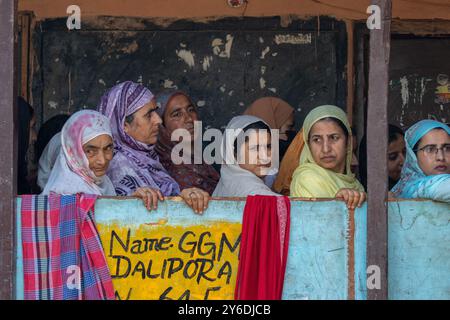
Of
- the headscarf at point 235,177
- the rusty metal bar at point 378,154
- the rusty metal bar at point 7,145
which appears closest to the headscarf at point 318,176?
the headscarf at point 235,177

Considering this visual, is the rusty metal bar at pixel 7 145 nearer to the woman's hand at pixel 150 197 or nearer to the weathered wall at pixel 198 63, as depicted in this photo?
the woman's hand at pixel 150 197

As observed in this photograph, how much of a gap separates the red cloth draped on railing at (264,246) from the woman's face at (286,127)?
1.98 m

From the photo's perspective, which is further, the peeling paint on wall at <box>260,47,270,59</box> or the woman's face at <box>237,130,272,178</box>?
the peeling paint on wall at <box>260,47,270,59</box>

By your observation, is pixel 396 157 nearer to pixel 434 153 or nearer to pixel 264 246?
pixel 434 153

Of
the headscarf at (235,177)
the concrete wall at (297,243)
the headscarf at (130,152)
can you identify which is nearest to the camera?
the concrete wall at (297,243)

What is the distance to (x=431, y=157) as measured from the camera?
21.6 ft

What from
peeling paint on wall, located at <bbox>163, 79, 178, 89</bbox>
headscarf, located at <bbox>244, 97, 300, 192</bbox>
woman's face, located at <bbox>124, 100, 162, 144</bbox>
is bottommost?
woman's face, located at <bbox>124, 100, 162, 144</bbox>

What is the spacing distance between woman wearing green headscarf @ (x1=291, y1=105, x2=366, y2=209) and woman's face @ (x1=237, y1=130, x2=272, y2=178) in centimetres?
20

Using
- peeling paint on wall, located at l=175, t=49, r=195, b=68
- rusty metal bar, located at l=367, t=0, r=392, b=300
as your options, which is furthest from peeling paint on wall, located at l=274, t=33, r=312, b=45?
rusty metal bar, located at l=367, t=0, r=392, b=300

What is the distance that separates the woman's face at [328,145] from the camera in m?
6.58

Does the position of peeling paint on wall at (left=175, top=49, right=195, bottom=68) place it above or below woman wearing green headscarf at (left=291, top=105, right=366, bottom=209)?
above

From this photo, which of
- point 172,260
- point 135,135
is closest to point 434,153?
point 172,260

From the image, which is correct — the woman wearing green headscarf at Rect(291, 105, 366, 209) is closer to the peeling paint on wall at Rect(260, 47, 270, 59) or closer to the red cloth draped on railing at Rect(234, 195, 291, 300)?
the red cloth draped on railing at Rect(234, 195, 291, 300)

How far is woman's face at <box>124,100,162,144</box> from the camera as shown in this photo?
6965mm
